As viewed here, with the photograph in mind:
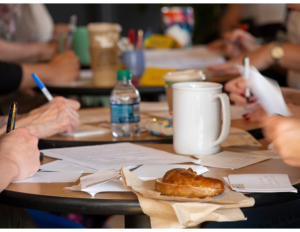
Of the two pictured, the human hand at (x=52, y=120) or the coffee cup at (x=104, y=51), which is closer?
the human hand at (x=52, y=120)

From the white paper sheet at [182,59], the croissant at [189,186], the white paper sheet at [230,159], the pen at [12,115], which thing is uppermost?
the pen at [12,115]

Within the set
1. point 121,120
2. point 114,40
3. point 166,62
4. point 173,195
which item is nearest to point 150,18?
point 166,62

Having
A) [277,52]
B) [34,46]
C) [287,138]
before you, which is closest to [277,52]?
[277,52]

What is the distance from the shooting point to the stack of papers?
65 cm

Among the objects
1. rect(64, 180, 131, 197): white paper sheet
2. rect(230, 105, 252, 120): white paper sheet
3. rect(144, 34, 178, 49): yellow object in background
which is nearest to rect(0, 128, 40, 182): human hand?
rect(64, 180, 131, 197): white paper sheet

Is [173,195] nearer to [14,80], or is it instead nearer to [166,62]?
[14,80]

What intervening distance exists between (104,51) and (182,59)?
0.72m

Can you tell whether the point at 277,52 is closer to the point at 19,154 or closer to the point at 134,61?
the point at 134,61

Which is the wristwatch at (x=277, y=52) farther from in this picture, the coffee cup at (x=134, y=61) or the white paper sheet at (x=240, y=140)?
the white paper sheet at (x=240, y=140)

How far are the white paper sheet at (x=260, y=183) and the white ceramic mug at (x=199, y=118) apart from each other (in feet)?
0.50

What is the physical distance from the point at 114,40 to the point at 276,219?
115 cm

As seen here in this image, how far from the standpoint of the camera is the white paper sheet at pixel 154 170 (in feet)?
2.39

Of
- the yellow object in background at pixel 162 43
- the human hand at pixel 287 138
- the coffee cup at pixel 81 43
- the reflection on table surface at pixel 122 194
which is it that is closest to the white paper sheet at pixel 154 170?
the reflection on table surface at pixel 122 194

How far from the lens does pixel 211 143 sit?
2.83ft
